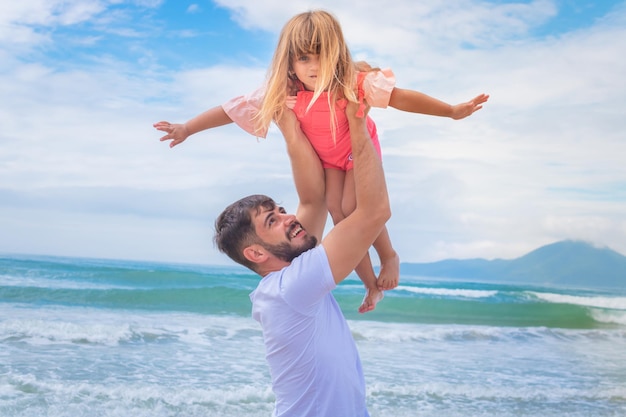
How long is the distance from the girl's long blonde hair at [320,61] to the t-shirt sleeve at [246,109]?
84mm

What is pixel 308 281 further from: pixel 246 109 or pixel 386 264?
pixel 246 109

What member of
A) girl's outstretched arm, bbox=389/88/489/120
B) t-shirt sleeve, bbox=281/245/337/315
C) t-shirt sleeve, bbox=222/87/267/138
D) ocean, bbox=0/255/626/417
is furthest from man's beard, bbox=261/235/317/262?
ocean, bbox=0/255/626/417

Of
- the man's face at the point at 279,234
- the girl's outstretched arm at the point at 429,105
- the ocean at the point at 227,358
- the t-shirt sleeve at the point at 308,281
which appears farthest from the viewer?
the ocean at the point at 227,358

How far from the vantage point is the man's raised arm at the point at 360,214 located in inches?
88.9

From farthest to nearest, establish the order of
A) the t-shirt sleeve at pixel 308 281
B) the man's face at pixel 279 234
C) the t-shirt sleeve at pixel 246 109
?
the t-shirt sleeve at pixel 246 109 < the man's face at pixel 279 234 < the t-shirt sleeve at pixel 308 281

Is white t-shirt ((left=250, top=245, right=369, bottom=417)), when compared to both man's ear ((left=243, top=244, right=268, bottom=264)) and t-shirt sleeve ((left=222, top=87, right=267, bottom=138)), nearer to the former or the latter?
man's ear ((left=243, top=244, right=268, bottom=264))

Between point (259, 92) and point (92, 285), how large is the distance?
12267mm

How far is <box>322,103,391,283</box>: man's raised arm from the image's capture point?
7.41 feet

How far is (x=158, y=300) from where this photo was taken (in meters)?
13.0

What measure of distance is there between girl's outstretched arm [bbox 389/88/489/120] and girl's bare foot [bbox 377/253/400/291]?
2.09 ft

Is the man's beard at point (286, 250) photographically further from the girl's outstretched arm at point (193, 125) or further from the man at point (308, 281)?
the girl's outstretched arm at point (193, 125)

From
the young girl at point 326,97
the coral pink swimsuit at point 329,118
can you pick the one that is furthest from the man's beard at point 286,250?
the coral pink swimsuit at point 329,118

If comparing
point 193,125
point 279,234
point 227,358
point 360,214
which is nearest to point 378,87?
point 360,214

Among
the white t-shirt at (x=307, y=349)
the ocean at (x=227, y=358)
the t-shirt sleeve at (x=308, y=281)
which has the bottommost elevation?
the ocean at (x=227, y=358)
